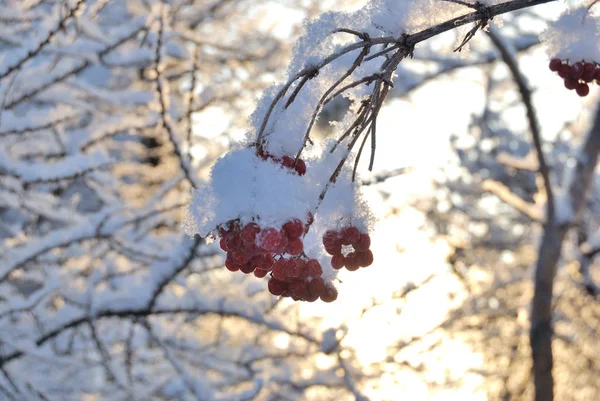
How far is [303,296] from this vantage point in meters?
1.24

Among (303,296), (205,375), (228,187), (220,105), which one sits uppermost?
(220,105)

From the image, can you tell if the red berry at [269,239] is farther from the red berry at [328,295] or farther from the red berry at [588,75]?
the red berry at [588,75]

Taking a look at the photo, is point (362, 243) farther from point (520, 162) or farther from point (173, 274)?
point (520, 162)

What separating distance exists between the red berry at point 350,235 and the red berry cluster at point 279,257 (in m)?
0.08

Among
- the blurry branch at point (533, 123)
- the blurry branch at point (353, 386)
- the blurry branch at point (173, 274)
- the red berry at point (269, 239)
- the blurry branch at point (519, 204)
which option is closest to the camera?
the red berry at point (269, 239)

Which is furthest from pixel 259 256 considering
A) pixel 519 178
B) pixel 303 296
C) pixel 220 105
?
pixel 519 178

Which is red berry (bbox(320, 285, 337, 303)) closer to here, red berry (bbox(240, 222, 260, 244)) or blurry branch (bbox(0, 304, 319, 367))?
red berry (bbox(240, 222, 260, 244))

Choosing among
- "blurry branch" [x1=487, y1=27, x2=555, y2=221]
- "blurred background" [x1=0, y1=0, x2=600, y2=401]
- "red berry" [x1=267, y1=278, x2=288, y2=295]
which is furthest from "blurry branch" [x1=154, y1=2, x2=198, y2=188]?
"blurry branch" [x1=487, y1=27, x2=555, y2=221]

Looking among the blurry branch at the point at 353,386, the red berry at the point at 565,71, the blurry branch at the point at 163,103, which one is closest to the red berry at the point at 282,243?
the red berry at the point at 565,71

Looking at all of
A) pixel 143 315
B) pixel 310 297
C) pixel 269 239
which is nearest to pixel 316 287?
pixel 310 297

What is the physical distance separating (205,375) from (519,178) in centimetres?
548

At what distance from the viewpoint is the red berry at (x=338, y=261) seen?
129cm

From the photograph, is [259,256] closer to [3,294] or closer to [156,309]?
[156,309]

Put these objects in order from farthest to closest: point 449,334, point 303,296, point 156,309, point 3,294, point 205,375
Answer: point 449,334 → point 205,375 → point 3,294 → point 156,309 → point 303,296
